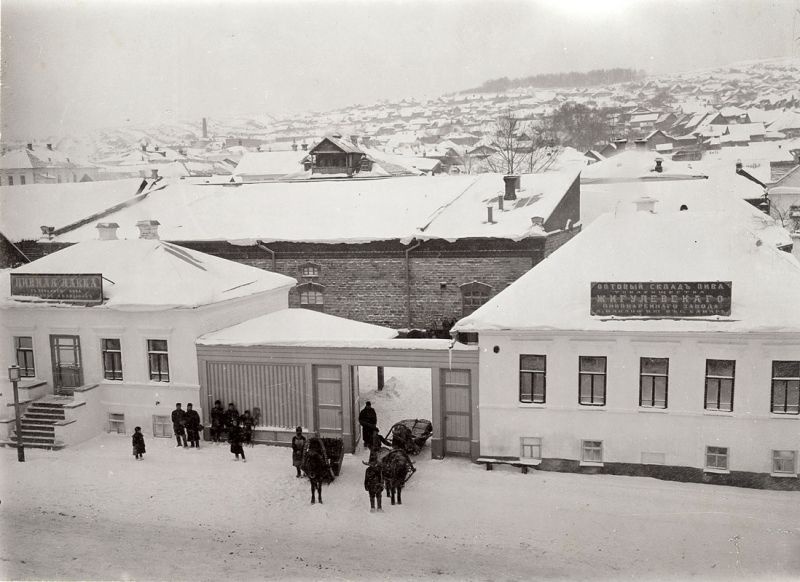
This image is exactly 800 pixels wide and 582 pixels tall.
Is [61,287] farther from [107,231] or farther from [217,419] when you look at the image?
[217,419]

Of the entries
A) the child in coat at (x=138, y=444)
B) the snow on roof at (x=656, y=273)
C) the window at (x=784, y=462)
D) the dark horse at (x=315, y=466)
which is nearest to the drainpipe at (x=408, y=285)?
the snow on roof at (x=656, y=273)

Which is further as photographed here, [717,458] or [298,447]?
[298,447]

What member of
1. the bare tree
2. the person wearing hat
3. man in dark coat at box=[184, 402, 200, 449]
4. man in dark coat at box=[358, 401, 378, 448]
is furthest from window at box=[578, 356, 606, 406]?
the bare tree

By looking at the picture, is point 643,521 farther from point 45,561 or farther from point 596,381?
point 45,561

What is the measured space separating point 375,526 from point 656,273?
8510 millimetres

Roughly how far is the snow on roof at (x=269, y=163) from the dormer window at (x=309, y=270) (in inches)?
1357

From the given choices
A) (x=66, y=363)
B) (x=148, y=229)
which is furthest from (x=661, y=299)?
(x=66, y=363)

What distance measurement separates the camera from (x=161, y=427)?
1788 centimetres

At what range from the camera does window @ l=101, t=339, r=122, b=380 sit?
1809 cm

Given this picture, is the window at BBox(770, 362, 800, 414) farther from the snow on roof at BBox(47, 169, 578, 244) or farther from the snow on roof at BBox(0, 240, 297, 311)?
the snow on roof at BBox(0, 240, 297, 311)

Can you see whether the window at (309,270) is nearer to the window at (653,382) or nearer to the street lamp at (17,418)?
the street lamp at (17,418)

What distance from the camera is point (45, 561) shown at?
11391 millimetres

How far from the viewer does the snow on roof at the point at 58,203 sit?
31906mm

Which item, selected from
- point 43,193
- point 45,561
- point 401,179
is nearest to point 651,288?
point 45,561
